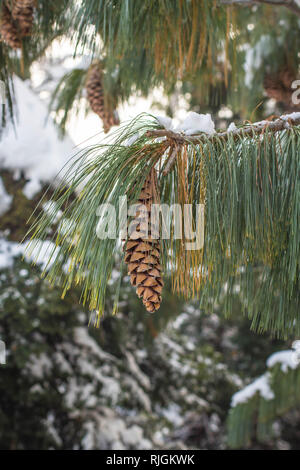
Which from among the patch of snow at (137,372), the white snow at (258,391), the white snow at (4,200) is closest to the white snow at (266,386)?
the white snow at (258,391)

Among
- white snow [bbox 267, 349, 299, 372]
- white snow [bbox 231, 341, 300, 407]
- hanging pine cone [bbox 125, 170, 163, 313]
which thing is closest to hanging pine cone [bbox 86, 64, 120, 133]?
hanging pine cone [bbox 125, 170, 163, 313]

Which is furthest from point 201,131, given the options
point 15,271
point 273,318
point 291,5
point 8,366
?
point 8,366

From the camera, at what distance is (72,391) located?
6.94ft

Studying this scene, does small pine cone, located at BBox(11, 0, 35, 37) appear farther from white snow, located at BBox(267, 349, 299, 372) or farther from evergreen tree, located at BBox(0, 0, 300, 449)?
white snow, located at BBox(267, 349, 299, 372)

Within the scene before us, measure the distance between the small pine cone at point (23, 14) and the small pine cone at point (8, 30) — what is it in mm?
16

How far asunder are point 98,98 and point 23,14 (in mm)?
395

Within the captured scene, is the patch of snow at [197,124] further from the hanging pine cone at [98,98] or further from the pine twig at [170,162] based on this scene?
the hanging pine cone at [98,98]

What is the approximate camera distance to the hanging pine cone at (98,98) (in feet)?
4.44

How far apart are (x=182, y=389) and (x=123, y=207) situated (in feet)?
8.03

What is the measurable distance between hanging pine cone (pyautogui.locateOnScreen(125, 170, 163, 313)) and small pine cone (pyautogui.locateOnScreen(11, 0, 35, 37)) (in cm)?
68

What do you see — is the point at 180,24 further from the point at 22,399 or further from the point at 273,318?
the point at 22,399

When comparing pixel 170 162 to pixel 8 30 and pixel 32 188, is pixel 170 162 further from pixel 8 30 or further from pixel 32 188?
pixel 32 188

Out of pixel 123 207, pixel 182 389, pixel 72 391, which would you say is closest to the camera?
pixel 123 207

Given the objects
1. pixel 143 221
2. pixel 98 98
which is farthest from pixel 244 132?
pixel 98 98
